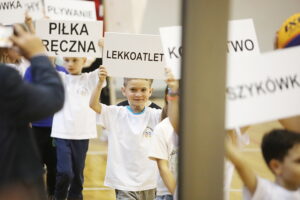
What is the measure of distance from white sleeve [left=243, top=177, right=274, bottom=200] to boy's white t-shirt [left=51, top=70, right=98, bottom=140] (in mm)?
2242

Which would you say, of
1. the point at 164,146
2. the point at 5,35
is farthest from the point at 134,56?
the point at 5,35

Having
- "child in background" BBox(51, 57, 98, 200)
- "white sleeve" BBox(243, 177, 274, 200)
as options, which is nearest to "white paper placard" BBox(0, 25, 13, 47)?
"white sleeve" BBox(243, 177, 274, 200)

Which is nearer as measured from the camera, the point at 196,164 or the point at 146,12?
the point at 196,164

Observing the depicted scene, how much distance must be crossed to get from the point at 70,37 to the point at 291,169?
84.2 inches

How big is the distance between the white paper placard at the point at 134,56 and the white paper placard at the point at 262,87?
1.57 meters

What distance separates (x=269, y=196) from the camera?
176 centimetres

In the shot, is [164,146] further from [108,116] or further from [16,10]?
[16,10]

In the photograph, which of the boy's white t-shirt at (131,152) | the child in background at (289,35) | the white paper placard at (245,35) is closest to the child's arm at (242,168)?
the child in background at (289,35)

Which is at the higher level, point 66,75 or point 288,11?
point 288,11

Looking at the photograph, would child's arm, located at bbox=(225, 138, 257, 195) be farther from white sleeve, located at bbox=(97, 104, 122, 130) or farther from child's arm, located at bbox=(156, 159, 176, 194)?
white sleeve, located at bbox=(97, 104, 122, 130)

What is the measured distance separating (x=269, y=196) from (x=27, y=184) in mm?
686

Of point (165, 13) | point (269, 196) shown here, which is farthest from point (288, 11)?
point (269, 196)

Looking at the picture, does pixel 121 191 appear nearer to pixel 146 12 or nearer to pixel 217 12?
pixel 217 12

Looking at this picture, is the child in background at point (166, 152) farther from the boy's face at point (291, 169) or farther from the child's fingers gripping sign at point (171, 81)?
the boy's face at point (291, 169)
